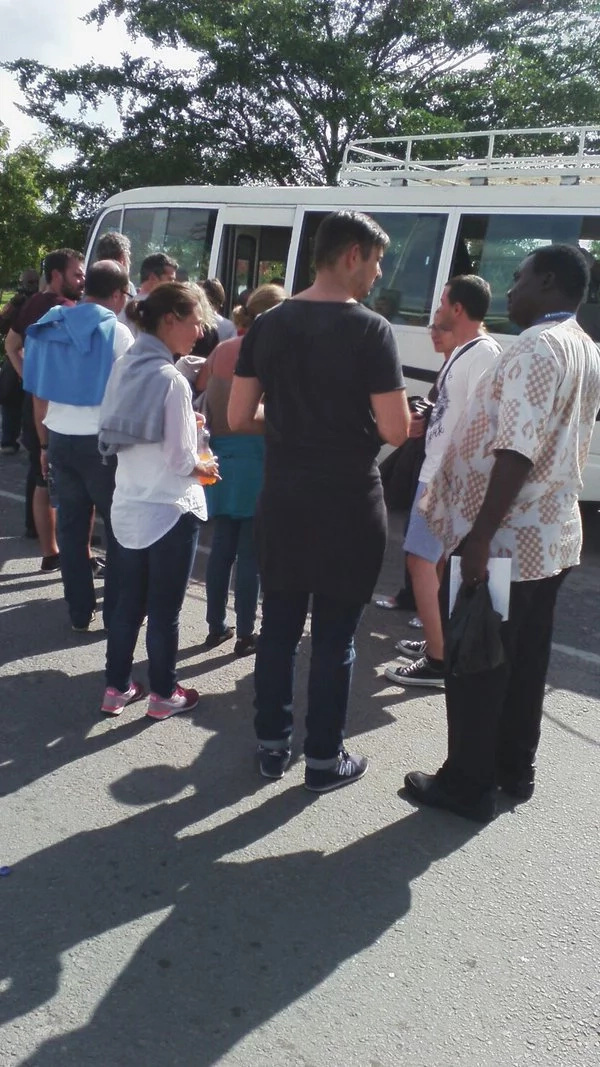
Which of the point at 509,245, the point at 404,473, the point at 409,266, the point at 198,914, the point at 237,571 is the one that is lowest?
the point at 198,914

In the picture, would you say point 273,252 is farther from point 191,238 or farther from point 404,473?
point 404,473

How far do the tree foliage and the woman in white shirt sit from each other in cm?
1409

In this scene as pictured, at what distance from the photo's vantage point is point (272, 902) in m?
2.88

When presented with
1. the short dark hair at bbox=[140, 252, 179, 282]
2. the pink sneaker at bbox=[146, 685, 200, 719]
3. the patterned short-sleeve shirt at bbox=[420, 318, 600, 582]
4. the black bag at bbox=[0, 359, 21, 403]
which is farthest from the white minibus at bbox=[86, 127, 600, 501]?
the pink sneaker at bbox=[146, 685, 200, 719]

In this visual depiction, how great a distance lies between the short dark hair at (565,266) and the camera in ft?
10.2

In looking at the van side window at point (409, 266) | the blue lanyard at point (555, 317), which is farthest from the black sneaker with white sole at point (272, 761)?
the van side window at point (409, 266)

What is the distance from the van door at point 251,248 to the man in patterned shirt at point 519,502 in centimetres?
542

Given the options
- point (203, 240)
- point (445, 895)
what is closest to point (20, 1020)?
point (445, 895)

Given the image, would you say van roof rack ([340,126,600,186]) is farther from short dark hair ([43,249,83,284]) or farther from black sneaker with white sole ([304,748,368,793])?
black sneaker with white sole ([304,748,368,793])

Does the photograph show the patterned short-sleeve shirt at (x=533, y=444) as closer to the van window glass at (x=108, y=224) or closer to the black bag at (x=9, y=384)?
the black bag at (x=9, y=384)

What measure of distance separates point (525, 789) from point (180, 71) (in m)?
17.2

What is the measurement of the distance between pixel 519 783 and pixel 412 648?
57.8 inches

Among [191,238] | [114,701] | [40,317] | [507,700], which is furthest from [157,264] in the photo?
[191,238]

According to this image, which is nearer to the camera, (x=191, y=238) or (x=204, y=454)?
(x=204, y=454)
